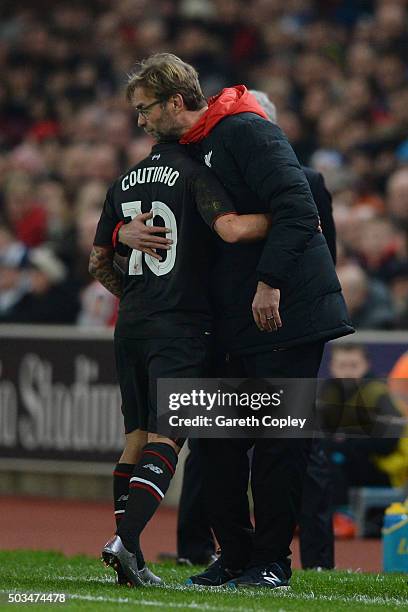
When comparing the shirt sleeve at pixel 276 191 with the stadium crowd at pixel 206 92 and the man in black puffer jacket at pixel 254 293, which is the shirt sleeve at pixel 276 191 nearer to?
the man in black puffer jacket at pixel 254 293

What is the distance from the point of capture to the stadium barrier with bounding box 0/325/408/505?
11805mm

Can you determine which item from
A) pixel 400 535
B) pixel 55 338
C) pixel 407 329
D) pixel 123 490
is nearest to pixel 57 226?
pixel 55 338

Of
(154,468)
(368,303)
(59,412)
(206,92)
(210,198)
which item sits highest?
(206,92)

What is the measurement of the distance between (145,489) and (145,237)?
39.4 inches

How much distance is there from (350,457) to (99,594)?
4.56m

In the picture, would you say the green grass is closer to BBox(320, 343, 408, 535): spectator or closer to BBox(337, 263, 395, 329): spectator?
BBox(320, 343, 408, 535): spectator

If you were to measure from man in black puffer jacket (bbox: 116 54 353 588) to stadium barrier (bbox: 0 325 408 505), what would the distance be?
540 centimetres

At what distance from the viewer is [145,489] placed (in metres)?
5.88

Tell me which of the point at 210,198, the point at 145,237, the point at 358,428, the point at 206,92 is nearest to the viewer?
the point at 210,198

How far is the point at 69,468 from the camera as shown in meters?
12.1

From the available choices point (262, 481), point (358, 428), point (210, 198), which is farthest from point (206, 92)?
point (262, 481)

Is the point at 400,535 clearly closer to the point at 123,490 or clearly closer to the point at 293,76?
the point at 123,490

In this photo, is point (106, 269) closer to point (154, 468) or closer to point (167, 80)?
point (167, 80)

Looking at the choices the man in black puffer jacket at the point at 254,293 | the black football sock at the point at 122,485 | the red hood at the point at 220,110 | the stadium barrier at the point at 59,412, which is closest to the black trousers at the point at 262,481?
the man in black puffer jacket at the point at 254,293
